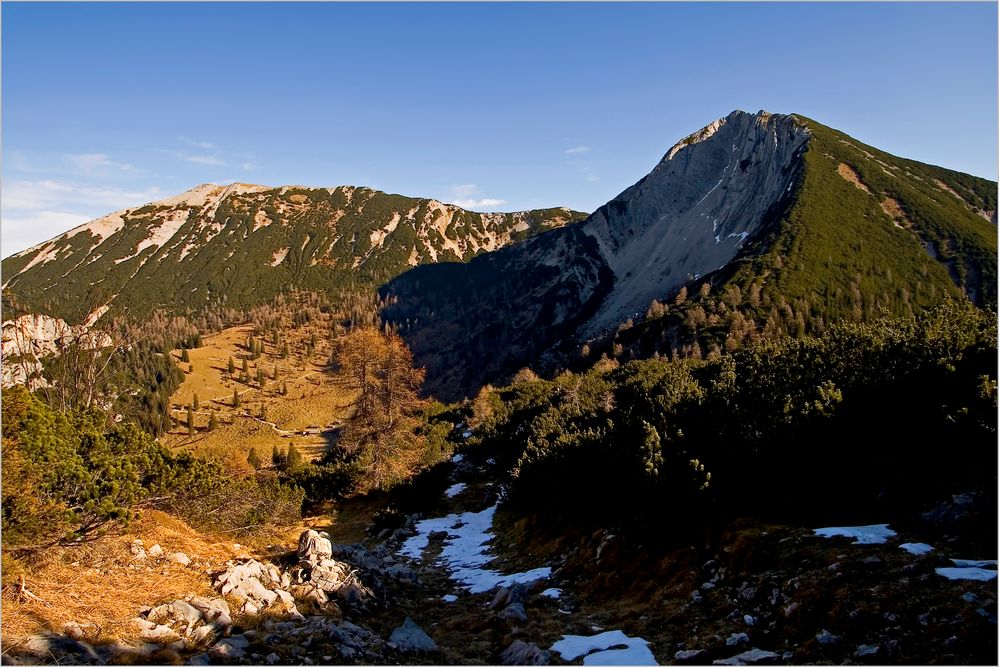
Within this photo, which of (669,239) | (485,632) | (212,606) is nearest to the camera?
(212,606)

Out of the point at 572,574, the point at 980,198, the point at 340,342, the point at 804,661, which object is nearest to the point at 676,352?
the point at 340,342

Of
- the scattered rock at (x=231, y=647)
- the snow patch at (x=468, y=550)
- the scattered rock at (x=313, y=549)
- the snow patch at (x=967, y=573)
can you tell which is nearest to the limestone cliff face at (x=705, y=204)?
the snow patch at (x=468, y=550)

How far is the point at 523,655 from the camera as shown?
1088cm

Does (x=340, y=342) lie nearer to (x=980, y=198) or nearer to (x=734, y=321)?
(x=734, y=321)

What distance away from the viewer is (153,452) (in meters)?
14.9

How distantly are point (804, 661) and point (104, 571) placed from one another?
14612mm

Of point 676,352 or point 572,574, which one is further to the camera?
point 676,352

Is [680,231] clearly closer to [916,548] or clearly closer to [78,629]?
[916,548]

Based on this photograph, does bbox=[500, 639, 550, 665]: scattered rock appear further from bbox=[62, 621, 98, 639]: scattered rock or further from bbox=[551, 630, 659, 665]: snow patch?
bbox=[62, 621, 98, 639]: scattered rock

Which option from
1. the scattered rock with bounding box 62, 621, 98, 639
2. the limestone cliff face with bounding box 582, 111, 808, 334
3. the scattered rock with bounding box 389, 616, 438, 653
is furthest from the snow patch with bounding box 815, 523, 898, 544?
the limestone cliff face with bounding box 582, 111, 808, 334

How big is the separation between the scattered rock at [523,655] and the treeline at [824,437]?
749 cm

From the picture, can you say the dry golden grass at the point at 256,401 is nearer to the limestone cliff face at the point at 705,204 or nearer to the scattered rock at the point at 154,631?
the scattered rock at the point at 154,631

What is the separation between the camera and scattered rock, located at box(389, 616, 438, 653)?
11.4m

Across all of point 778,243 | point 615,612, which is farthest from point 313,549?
point 778,243
